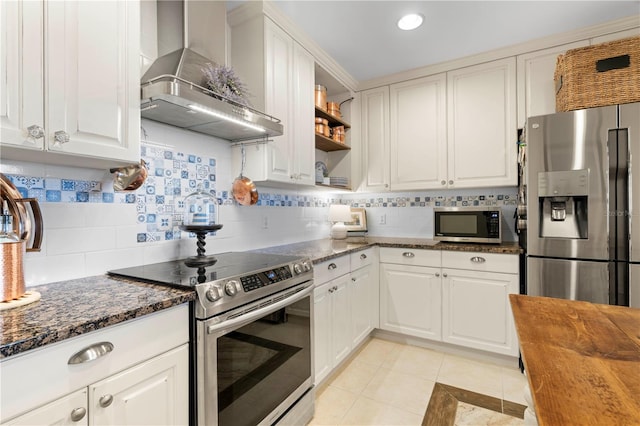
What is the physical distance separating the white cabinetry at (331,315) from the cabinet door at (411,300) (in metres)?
0.58

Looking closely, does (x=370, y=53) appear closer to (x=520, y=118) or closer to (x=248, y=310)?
(x=520, y=118)

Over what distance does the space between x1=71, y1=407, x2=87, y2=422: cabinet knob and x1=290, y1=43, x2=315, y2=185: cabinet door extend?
1726 millimetres

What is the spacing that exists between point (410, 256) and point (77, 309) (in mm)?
2318

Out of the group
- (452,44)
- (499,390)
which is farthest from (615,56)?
(499,390)

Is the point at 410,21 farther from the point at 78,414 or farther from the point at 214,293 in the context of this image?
the point at 78,414

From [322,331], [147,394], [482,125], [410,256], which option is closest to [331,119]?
[482,125]

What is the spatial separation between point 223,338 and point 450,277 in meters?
1.96

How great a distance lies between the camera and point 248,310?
137cm

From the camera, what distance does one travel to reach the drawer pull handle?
34.5 inches

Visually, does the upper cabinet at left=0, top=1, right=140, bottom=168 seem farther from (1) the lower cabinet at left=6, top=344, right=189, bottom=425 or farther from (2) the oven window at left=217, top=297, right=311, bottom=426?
Answer: (2) the oven window at left=217, top=297, right=311, bottom=426

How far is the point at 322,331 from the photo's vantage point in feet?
6.68

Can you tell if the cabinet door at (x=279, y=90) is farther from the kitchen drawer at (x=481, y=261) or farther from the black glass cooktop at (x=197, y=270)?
the kitchen drawer at (x=481, y=261)

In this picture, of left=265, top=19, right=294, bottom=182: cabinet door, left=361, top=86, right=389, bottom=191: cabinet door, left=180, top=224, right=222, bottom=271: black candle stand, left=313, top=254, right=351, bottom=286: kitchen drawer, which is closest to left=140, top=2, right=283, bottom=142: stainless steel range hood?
left=265, top=19, right=294, bottom=182: cabinet door

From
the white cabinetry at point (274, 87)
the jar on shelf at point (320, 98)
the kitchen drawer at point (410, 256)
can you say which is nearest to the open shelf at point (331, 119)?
the jar on shelf at point (320, 98)
